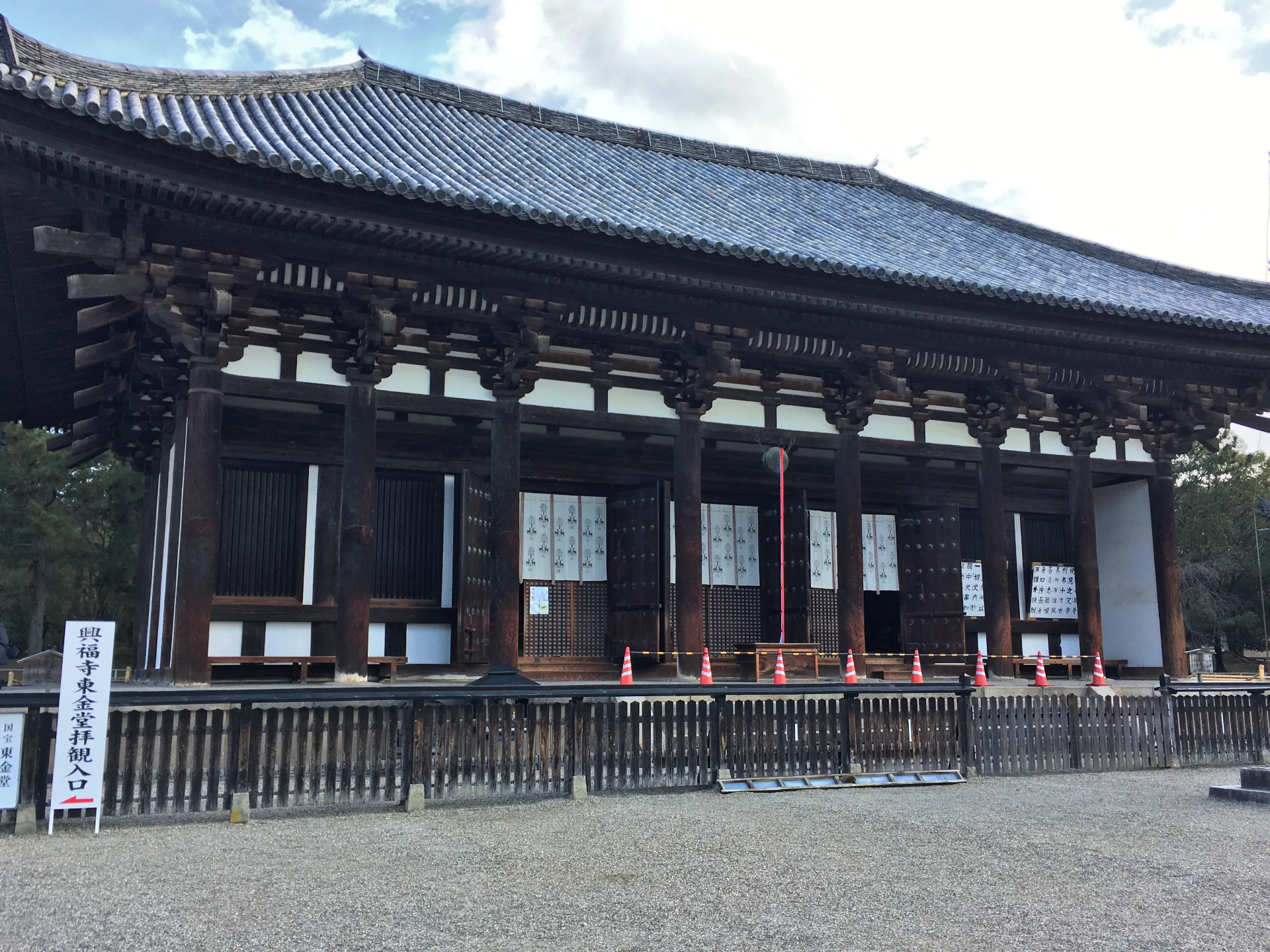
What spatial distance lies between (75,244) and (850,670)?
30.8 ft

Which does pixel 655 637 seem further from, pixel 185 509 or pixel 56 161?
pixel 56 161

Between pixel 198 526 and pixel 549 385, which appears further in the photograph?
pixel 549 385

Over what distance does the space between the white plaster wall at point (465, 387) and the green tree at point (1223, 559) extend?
101 ft

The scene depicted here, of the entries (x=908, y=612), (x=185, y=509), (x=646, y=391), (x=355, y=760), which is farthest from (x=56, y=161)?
(x=908, y=612)

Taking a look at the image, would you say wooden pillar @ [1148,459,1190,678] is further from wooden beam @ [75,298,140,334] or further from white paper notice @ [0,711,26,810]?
white paper notice @ [0,711,26,810]

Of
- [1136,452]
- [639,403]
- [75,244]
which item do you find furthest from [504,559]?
[1136,452]

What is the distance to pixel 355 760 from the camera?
7.42 metres

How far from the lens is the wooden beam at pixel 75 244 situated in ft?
27.9

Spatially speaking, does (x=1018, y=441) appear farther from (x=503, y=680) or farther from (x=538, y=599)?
(x=503, y=680)

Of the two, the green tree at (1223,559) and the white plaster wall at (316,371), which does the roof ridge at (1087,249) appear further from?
the green tree at (1223,559)

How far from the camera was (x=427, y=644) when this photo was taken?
41.9ft

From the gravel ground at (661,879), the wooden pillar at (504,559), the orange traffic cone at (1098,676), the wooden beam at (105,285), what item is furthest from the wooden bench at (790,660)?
the wooden beam at (105,285)

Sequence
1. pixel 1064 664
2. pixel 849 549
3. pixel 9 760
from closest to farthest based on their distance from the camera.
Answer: pixel 9 760, pixel 849 549, pixel 1064 664

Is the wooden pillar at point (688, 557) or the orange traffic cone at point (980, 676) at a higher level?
the wooden pillar at point (688, 557)
